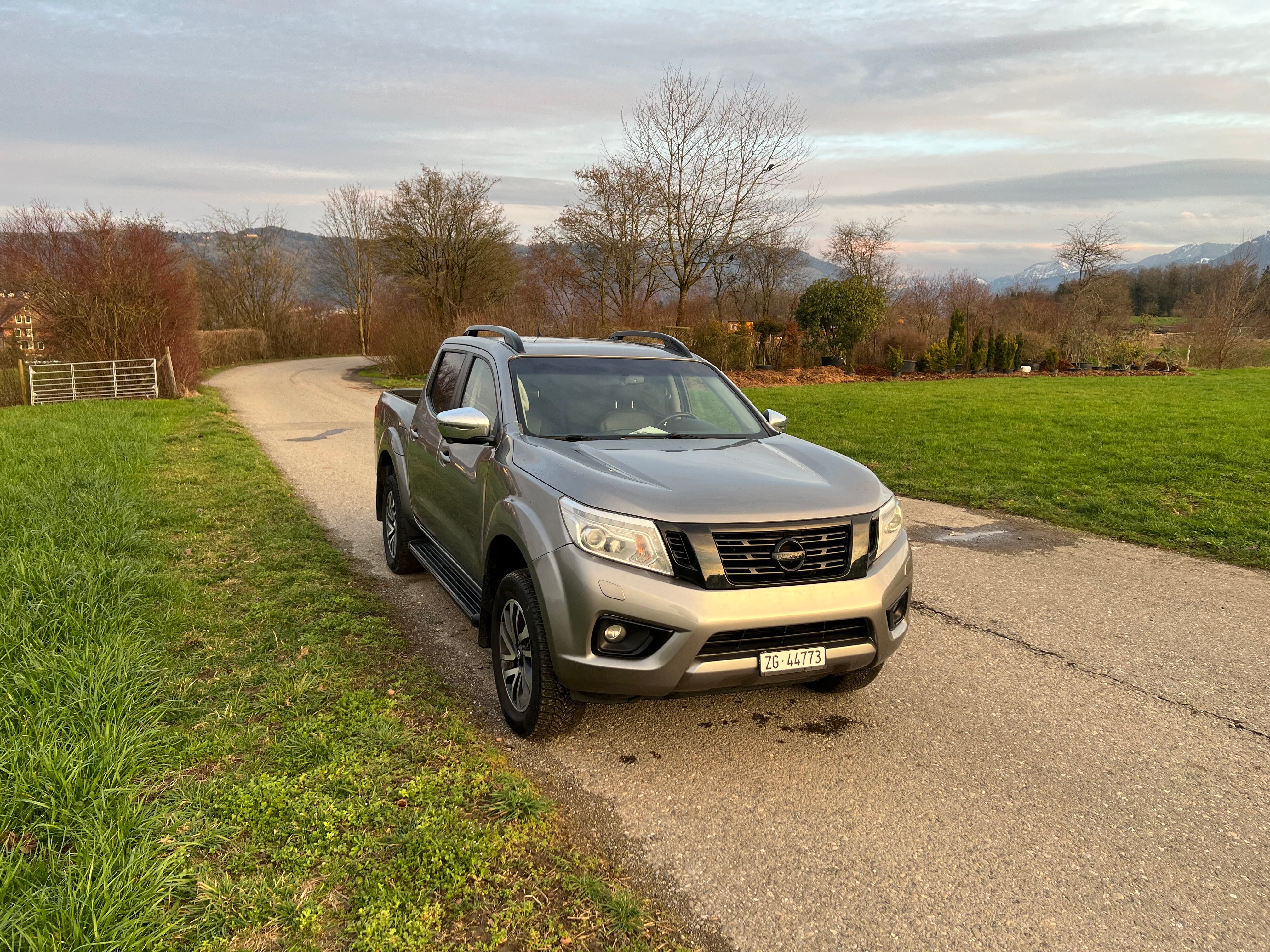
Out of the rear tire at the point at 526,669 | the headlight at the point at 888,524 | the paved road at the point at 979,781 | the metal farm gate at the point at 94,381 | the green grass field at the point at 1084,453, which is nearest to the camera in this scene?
the paved road at the point at 979,781

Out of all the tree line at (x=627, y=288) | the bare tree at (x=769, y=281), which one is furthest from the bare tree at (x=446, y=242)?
the bare tree at (x=769, y=281)

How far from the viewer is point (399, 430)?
19.4ft

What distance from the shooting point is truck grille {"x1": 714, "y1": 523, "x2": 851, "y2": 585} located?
10.1 feet

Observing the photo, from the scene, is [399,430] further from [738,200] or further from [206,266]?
[206,266]

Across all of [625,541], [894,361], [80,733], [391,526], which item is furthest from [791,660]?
[894,361]

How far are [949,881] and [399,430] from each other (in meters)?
4.70

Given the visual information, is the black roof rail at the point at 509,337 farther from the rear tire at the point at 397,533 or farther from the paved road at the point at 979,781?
the paved road at the point at 979,781

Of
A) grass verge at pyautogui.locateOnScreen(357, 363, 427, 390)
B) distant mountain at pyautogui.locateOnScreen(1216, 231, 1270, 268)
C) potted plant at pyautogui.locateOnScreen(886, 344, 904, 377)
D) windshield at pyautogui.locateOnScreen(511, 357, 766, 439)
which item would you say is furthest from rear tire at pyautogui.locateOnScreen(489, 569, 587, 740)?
distant mountain at pyautogui.locateOnScreen(1216, 231, 1270, 268)

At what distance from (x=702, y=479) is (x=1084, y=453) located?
385 inches

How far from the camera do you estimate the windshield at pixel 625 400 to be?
4.22 metres

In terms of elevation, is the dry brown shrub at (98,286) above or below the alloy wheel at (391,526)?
above

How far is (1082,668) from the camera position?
14.5 ft

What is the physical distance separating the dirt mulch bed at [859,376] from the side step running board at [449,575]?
654 inches

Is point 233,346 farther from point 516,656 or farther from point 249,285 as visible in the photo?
point 516,656
